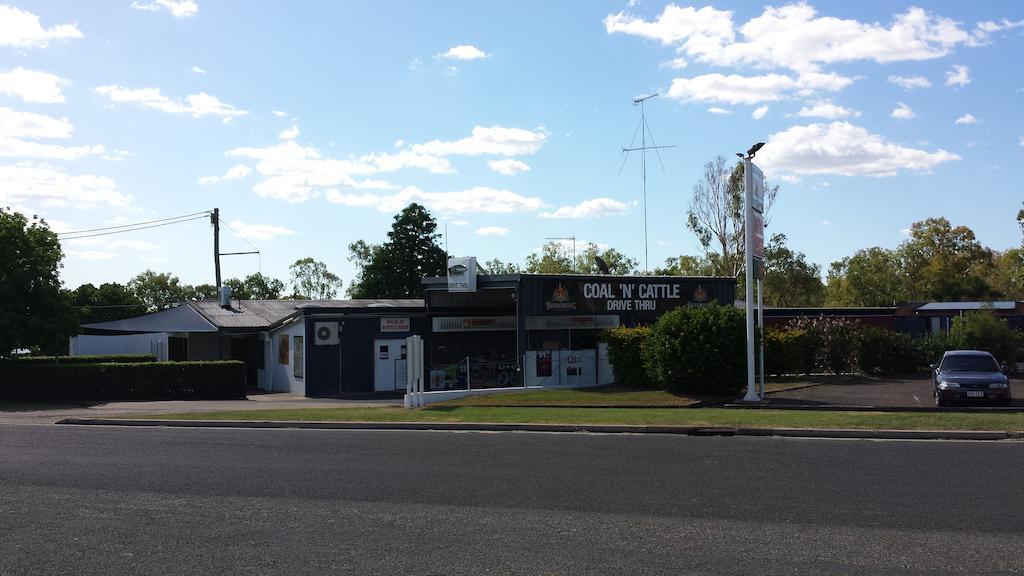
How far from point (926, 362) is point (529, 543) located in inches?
1051

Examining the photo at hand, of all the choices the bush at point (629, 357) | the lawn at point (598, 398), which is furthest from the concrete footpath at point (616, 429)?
the bush at point (629, 357)

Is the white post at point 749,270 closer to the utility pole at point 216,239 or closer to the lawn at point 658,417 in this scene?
the lawn at point 658,417

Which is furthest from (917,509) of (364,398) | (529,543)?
(364,398)

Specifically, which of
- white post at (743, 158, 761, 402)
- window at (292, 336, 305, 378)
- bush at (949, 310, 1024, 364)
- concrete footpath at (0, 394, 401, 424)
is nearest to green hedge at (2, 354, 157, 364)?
window at (292, 336, 305, 378)

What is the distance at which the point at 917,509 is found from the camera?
9117 mm

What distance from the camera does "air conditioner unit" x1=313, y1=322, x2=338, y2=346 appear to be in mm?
30938

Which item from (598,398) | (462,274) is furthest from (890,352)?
(462,274)

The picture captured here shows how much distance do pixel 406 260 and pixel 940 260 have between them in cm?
4355

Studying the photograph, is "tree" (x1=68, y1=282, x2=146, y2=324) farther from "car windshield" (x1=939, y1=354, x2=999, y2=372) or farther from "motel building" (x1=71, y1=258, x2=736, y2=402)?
"car windshield" (x1=939, y1=354, x2=999, y2=372)

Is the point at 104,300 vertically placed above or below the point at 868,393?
above

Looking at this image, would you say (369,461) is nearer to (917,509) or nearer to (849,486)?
(849,486)

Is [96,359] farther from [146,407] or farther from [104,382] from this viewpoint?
[146,407]

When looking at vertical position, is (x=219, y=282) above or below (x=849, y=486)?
above

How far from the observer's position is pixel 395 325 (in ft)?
107
